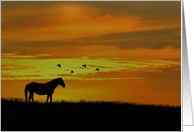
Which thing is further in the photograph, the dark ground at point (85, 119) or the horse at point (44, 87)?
the horse at point (44, 87)

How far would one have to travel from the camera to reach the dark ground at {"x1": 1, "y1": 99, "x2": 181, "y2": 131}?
7148 mm

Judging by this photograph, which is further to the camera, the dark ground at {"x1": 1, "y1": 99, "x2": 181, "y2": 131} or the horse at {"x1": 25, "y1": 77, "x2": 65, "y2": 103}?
the horse at {"x1": 25, "y1": 77, "x2": 65, "y2": 103}

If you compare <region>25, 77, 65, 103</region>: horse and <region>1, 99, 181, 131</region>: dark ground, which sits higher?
<region>25, 77, 65, 103</region>: horse

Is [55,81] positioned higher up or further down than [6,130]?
higher up

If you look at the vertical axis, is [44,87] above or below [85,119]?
above

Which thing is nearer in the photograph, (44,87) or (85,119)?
(85,119)

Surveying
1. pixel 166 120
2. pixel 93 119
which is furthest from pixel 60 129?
pixel 166 120

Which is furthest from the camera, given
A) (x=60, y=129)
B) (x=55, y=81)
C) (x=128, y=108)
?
(x=55, y=81)

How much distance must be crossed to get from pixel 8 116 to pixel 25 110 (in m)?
0.58

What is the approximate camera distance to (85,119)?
7.34m

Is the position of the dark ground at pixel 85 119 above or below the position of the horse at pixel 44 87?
below

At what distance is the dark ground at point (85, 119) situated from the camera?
23.5 ft

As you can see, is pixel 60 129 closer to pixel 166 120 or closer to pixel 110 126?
pixel 110 126

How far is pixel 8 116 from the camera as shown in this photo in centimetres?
748
